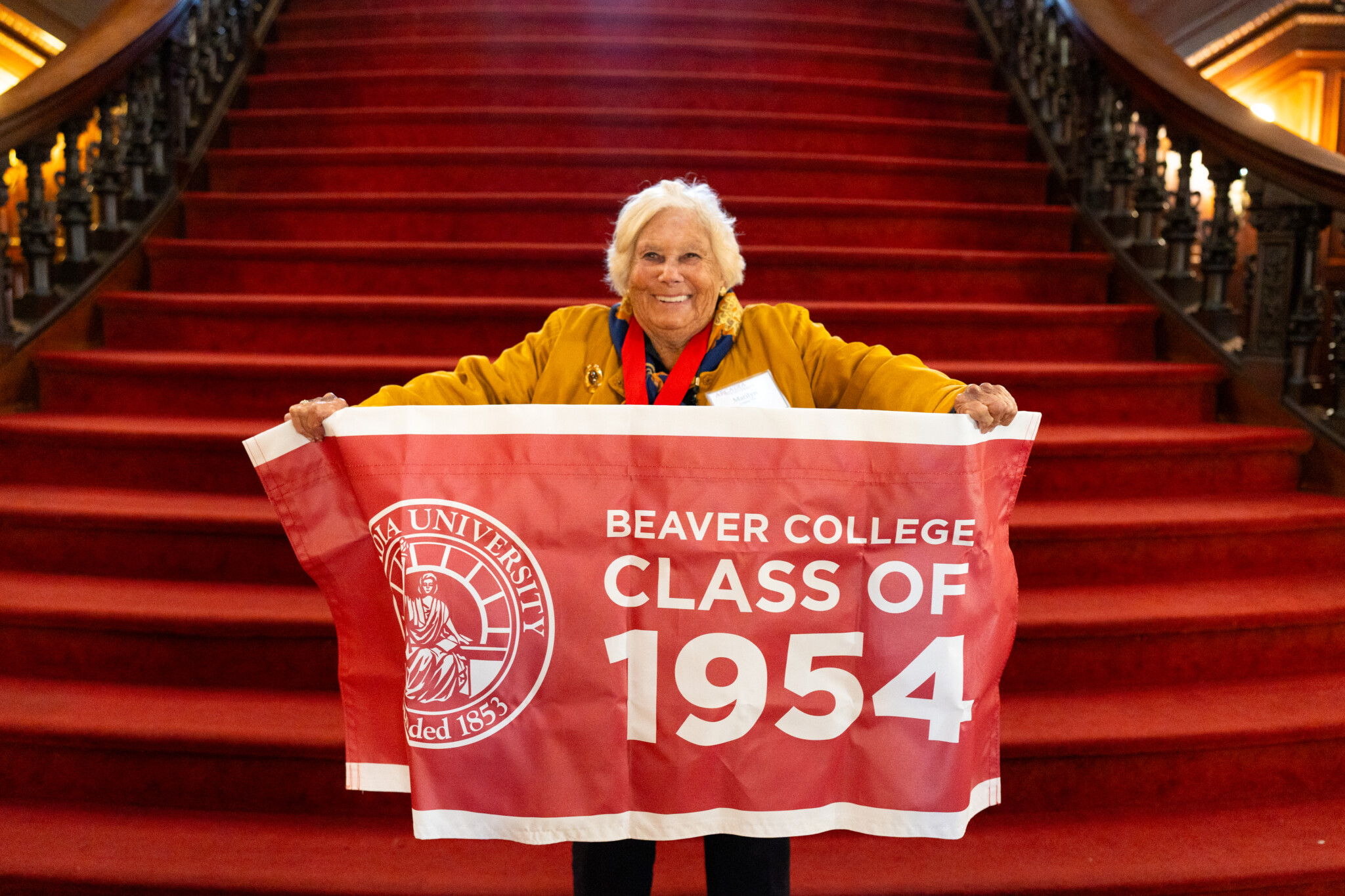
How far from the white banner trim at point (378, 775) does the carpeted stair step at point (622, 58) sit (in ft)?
12.2

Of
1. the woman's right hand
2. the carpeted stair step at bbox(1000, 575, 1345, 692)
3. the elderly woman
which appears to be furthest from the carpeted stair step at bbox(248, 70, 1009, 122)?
the woman's right hand

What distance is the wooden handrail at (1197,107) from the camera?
2887mm

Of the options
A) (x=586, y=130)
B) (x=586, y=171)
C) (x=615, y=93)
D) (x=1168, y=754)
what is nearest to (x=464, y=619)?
(x=1168, y=754)

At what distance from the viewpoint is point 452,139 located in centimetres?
420

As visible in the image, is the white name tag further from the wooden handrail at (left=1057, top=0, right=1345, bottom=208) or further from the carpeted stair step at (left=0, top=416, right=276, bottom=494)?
the wooden handrail at (left=1057, top=0, right=1345, bottom=208)

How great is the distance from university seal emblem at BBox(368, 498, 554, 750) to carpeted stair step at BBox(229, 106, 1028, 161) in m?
3.05

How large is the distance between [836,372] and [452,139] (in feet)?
10.0

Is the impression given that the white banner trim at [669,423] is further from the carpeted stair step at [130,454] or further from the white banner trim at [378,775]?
the carpeted stair step at [130,454]

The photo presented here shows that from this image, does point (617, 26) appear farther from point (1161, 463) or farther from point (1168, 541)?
point (1168, 541)

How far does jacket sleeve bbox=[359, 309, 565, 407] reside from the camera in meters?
1.62

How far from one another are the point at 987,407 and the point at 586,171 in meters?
2.90

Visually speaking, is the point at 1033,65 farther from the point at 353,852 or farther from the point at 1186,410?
the point at 353,852

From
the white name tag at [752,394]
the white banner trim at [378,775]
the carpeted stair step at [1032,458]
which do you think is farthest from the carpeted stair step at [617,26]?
the white banner trim at [378,775]

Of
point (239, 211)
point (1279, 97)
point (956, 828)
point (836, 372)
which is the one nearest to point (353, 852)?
point (956, 828)
